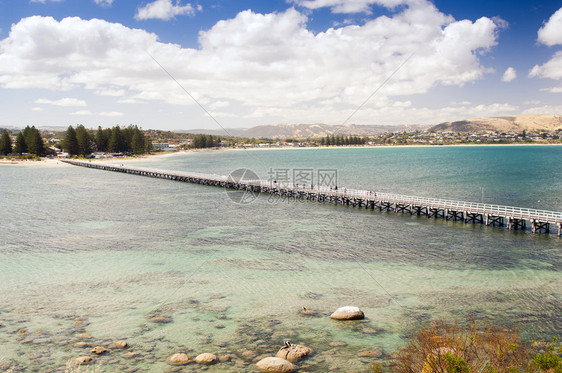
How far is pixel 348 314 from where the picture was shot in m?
21.9

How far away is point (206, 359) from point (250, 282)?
9.90m

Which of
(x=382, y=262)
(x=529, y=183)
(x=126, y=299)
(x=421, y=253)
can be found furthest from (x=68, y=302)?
(x=529, y=183)

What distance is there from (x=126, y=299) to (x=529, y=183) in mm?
84884

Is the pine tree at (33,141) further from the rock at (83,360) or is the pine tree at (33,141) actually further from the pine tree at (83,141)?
the rock at (83,360)

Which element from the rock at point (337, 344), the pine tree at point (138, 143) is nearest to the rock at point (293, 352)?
the rock at point (337, 344)

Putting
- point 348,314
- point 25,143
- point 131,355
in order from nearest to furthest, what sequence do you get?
point 131,355 < point 348,314 < point 25,143

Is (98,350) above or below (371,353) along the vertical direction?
above

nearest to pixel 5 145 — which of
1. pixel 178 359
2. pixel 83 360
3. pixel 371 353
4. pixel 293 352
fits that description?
pixel 83 360

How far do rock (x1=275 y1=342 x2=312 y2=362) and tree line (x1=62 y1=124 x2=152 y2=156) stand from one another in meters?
170

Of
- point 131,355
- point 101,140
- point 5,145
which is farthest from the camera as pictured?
point 101,140

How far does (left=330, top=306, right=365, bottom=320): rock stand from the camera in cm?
2183

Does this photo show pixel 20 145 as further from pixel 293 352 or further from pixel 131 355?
pixel 293 352

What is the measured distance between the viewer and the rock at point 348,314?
21.8 meters

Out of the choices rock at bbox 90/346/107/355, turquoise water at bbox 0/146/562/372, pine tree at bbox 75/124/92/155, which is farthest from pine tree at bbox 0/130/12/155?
rock at bbox 90/346/107/355
